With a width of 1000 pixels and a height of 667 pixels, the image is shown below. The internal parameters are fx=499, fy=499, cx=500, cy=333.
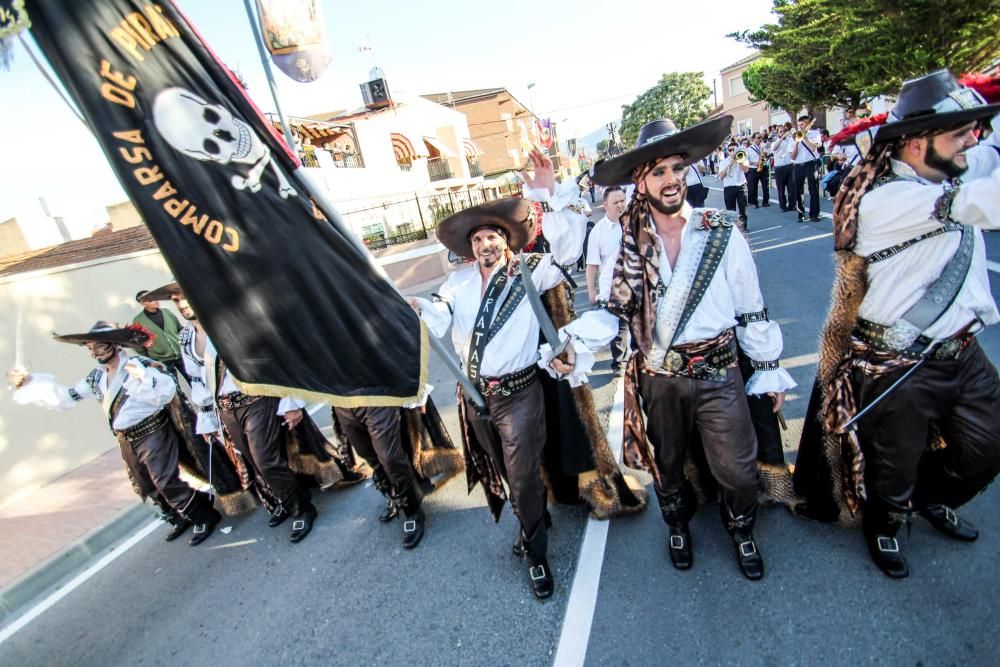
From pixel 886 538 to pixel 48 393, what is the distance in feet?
19.1

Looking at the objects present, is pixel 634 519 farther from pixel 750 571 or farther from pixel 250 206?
pixel 250 206

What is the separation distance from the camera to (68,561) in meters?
4.15

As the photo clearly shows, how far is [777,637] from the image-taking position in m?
2.16

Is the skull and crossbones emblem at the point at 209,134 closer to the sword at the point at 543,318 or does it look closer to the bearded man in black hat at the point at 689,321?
the sword at the point at 543,318

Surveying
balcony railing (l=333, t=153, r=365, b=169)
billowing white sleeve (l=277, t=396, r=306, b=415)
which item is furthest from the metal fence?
billowing white sleeve (l=277, t=396, r=306, b=415)

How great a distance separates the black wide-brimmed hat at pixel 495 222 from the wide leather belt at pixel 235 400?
196cm

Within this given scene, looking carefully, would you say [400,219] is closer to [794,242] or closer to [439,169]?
[794,242]

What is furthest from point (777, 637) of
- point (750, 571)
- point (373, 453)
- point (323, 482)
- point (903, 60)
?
point (903, 60)

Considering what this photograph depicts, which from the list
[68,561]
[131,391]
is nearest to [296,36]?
[131,391]

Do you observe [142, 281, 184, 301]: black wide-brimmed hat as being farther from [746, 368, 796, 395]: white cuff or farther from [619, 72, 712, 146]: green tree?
[619, 72, 712, 146]: green tree

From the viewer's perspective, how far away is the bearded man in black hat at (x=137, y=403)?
377 centimetres

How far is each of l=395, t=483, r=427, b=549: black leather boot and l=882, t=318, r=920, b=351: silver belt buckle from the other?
2882mm

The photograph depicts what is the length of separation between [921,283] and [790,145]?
10.1 metres

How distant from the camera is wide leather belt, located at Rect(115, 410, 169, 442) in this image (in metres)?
3.85
